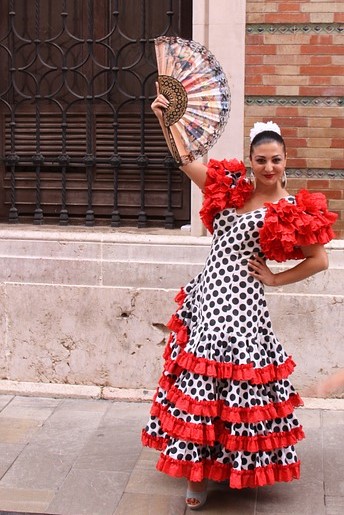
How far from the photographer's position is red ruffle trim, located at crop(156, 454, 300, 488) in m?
4.18

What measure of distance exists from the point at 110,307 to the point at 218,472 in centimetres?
205

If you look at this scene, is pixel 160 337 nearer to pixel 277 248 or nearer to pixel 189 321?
pixel 189 321

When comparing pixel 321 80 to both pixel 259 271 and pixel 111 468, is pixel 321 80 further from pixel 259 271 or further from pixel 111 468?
pixel 111 468

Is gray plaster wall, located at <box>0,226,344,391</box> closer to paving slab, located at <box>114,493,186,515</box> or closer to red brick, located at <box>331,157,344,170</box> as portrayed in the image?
red brick, located at <box>331,157,344,170</box>

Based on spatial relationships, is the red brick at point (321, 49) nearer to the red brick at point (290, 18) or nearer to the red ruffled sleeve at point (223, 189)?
the red brick at point (290, 18)

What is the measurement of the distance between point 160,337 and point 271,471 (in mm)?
1928

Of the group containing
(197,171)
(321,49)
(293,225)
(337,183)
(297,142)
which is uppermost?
(321,49)

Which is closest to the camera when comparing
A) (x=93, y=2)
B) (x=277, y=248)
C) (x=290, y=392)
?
(x=277, y=248)

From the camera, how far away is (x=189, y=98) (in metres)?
4.23

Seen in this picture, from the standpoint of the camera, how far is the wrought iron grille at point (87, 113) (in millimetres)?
6430

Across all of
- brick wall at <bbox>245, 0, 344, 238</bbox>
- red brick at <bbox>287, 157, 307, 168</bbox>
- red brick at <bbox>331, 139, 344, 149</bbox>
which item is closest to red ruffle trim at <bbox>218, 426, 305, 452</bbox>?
brick wall at <bbox>245, 0, 344, 238</bbox>

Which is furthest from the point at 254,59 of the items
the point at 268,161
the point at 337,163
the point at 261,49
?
the point at 268,161

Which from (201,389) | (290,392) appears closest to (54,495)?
(201,389)

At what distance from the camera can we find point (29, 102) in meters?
6.67
